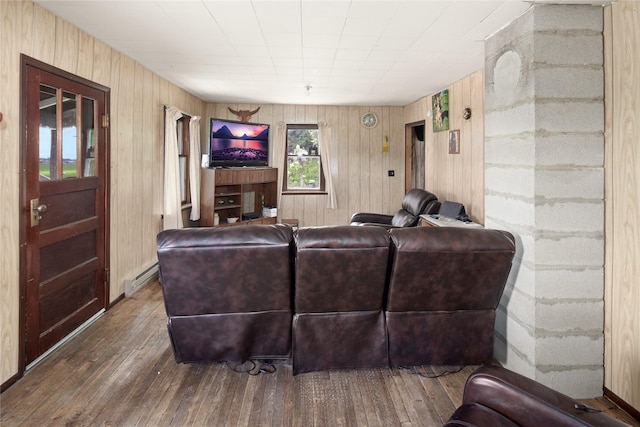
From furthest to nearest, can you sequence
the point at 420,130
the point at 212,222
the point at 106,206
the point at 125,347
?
the point at 420,130 < the point at 212,222 < the point at 106,206 < the point at 125,347

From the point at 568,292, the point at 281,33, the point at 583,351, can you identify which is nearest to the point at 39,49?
the point at 281,33

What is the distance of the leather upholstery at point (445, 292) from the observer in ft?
7.38

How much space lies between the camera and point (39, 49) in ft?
8.49

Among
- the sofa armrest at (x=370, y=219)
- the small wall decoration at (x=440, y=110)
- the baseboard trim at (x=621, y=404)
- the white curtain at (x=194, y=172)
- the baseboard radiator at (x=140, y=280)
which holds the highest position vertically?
the small wall decoration at (x=440, y=110)

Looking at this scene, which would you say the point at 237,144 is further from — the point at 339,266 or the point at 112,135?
the point at 339,266

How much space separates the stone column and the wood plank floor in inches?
13.8

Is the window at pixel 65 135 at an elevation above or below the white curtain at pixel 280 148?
below

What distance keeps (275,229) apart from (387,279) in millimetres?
724

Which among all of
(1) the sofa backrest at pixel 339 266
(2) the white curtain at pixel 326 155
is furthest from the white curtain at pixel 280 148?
(1) the sofa backrest at pixel 339 266

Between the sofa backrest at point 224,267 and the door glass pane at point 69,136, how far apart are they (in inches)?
50.8

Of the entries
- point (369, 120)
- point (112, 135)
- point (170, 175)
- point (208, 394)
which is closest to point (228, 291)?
point (208, 394)

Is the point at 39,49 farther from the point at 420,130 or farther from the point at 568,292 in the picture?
the point at 420,130

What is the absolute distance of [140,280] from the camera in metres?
4.19

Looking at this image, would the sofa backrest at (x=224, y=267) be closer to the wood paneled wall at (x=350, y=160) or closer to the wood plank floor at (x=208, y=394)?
the wood plank floor at (x=208, y=394)
